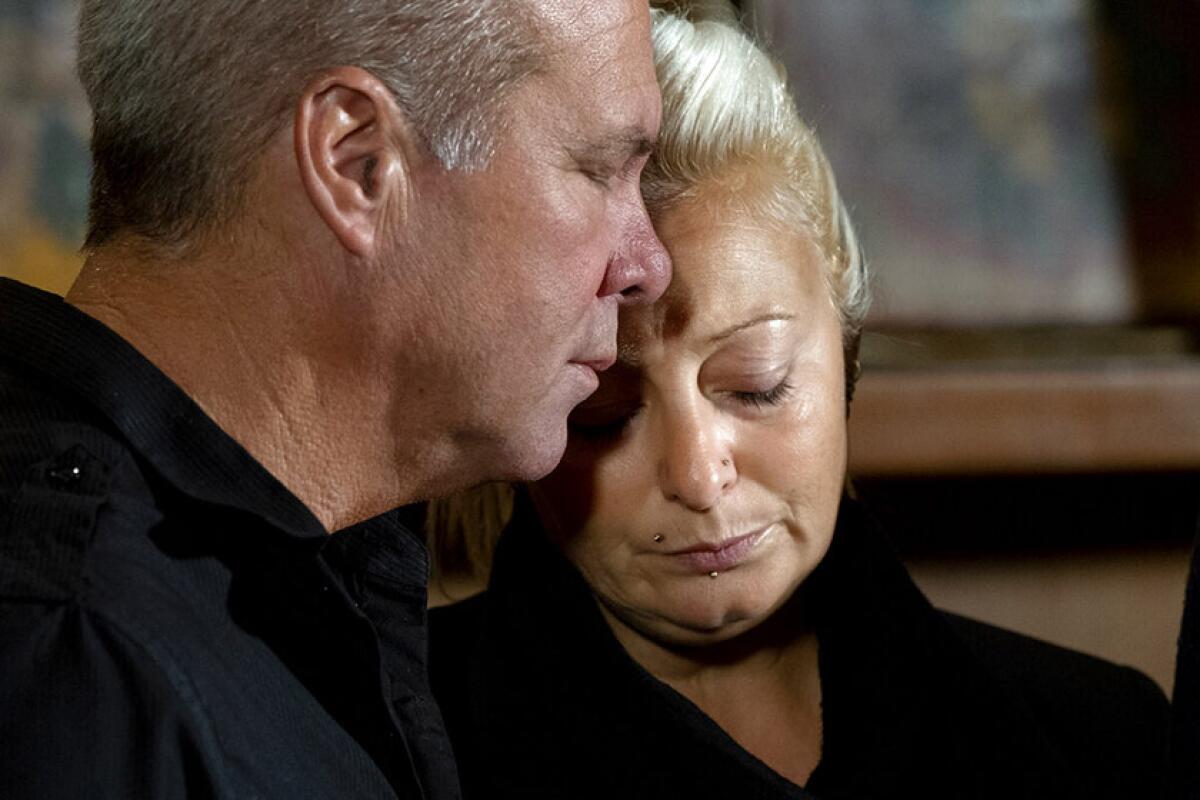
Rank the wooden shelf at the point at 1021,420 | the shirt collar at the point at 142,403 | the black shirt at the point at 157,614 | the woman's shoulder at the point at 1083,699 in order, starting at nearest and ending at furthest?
the black shirt at the point at 157,614 → the shirt collar at the point at 142,403 → the woman's shoulder at the point at 1083,699 → the wooden shelf at the point at 1021,420

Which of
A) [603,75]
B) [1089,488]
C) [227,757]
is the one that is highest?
[603,75]

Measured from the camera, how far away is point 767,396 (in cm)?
116

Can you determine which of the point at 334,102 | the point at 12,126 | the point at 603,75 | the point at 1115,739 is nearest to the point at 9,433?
the point at 334,102

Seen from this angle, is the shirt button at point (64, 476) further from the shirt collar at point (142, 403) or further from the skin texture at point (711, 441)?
the skin texture at point (711, 441)

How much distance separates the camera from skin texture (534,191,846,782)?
3.68ft

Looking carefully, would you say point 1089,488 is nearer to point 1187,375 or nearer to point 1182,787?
point 1187,375

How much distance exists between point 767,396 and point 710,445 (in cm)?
7

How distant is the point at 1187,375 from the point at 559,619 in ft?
3.57

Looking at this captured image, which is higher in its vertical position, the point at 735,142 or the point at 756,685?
the point at 735,142

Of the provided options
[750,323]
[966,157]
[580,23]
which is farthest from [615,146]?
[966,157]

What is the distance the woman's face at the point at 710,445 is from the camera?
1.12m

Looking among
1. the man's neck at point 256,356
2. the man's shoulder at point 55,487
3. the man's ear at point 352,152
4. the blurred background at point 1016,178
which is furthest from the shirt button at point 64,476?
the blurred background at point 1016,178

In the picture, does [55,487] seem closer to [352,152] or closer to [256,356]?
[256,356]

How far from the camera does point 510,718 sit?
1192 millimetres
